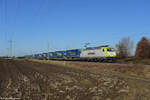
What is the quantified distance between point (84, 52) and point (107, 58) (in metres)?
9.66

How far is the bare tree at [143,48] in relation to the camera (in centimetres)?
5816

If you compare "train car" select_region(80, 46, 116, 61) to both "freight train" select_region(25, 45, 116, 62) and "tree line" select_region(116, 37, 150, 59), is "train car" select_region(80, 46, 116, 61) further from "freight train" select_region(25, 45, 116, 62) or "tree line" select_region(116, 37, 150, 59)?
"tree line" select_region(116, 37, 150, 59)

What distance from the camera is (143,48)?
193 ft

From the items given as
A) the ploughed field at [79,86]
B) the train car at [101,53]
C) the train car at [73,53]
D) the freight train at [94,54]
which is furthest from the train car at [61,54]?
the ploughed field at [79,86]

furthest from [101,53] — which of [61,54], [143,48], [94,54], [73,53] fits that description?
[143,48]

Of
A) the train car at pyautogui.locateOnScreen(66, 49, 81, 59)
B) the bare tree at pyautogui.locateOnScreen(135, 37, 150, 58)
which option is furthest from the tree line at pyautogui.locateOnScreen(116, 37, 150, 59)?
the train car at pyautogui.locateOnScreen(66, 49, 81, 59)

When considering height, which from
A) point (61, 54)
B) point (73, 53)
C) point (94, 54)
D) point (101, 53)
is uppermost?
point (73, 53)

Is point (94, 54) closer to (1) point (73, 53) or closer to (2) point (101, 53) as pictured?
(2) point (101, 53)

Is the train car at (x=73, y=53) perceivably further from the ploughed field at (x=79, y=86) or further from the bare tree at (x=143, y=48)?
the bare tree at (x=143, y=48)

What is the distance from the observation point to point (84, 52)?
134 ft

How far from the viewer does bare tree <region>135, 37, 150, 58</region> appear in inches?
2290

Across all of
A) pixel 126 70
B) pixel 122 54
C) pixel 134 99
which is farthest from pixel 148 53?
pixel 134 99

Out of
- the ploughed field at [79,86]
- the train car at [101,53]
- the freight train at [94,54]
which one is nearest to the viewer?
the ploughed field at [79,86]

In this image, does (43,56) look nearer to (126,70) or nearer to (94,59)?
(94,59)
